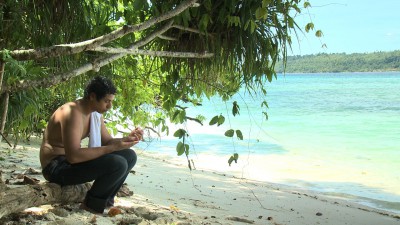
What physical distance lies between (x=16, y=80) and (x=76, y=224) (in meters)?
0.88

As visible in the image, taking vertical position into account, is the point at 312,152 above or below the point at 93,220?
below

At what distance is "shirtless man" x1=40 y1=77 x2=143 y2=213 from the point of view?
9.49 feet

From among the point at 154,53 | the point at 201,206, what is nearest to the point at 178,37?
the point at 154,53

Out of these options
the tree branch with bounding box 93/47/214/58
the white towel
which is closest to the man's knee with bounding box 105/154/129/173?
the white towel

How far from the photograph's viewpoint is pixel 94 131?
3.14 meters

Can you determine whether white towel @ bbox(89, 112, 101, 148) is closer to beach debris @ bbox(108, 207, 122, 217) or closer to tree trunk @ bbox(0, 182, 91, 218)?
tree trunk @ bbox(0, 182, 91, 218)

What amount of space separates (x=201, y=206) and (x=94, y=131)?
1617 millimetres

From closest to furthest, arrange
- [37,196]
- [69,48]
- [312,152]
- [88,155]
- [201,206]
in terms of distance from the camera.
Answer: [69,48], [37,196], [88,155], [201,206], [312,152]

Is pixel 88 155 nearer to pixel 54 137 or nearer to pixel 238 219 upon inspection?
pixel 54 137

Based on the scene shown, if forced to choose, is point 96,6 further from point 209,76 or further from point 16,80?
point 16,80

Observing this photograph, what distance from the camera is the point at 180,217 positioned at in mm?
3330

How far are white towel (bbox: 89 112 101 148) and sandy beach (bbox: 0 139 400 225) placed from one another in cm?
44

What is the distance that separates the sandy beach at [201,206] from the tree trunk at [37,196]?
0.20 feet

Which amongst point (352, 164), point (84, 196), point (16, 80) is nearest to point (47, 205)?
point (84, 196)
